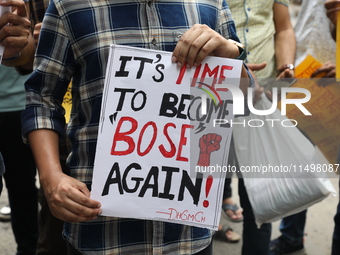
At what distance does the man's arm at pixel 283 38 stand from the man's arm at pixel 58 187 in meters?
1.57

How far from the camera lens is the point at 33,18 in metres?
2.22

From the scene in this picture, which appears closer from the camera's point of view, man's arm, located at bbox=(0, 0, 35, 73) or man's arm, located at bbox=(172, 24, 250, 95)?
man's arm, located at bbox=(172, 24, 250, 95)

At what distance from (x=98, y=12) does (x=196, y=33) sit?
0.96 ft

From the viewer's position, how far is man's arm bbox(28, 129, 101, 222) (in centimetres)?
135

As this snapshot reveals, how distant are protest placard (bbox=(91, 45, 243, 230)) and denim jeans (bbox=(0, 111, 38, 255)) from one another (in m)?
1.43

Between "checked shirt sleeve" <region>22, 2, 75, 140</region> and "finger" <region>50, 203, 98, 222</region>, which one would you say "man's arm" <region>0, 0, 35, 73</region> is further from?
"finger" <region>50, 203, 98, 222</region>

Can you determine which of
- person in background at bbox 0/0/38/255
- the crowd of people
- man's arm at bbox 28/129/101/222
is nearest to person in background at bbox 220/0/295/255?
the crowd of people

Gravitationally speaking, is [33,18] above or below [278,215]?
above

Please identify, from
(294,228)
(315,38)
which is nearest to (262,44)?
(315,38)

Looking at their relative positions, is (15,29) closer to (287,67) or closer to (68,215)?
(68,215)

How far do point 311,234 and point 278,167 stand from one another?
145 cm

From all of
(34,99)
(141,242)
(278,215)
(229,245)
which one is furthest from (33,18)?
(229,245)

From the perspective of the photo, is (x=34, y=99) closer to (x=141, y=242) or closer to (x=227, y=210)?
(x=141, y=242)

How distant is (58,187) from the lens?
1366 millimetres
